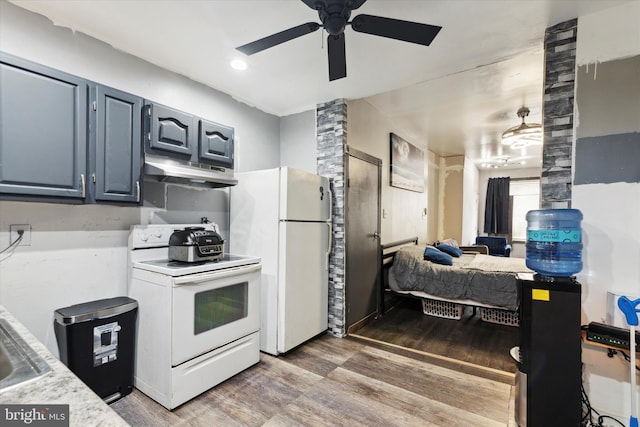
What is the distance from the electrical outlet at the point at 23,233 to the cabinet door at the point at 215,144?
118cm

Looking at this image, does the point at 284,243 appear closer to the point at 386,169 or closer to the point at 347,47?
the point at 347,47

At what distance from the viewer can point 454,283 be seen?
142 inches

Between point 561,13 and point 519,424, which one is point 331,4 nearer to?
point 561,13

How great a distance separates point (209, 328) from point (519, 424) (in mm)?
2127

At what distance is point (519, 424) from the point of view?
1818 millimetres

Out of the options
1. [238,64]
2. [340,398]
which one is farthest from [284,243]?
[238,64]

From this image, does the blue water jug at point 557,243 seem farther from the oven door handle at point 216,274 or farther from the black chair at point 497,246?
the black chair at point 497,246

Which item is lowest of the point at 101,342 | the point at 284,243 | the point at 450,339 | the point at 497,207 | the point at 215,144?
A: the point at 450,339

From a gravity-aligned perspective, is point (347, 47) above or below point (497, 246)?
above

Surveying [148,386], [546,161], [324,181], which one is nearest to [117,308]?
[148,386]

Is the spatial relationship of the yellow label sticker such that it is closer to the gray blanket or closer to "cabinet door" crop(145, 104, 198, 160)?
the gray blanket

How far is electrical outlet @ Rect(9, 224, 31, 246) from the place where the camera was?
1.79m

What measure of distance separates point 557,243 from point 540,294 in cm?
42

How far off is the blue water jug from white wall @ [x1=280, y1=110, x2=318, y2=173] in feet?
7.22
